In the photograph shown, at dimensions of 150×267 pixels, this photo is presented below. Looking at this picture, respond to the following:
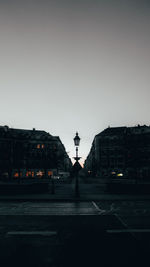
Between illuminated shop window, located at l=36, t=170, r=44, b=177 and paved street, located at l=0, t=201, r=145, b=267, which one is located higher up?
paved street, located at l=0, t=201, r=145, b=267

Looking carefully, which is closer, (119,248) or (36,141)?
(119,248)

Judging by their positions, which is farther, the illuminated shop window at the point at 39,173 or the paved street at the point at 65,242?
the illuminated shop window at the point at 39,173

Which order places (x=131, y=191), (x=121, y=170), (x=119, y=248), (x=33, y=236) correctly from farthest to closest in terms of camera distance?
(x=121, y=170) → (x=131, y=191) → (x=33, y=236) → (x=119, y=248)

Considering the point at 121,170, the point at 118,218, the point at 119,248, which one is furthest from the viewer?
the point at 121,170

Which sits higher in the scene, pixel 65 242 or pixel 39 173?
pixel 65 242

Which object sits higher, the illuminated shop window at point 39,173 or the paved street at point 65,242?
the paved street at point 65,242

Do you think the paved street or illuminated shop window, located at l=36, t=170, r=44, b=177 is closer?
the paved street

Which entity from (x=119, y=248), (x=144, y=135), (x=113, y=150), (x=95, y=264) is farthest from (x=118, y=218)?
(x=113, y=150)

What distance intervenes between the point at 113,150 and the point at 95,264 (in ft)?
297

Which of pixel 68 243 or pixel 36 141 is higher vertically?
pixel 36 141

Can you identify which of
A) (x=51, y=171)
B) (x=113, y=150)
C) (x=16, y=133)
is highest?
(x=16, y=133)

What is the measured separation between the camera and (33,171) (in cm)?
8712

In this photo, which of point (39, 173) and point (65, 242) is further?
point (39, 173)

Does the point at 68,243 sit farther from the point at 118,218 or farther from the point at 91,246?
the point at 118,218
